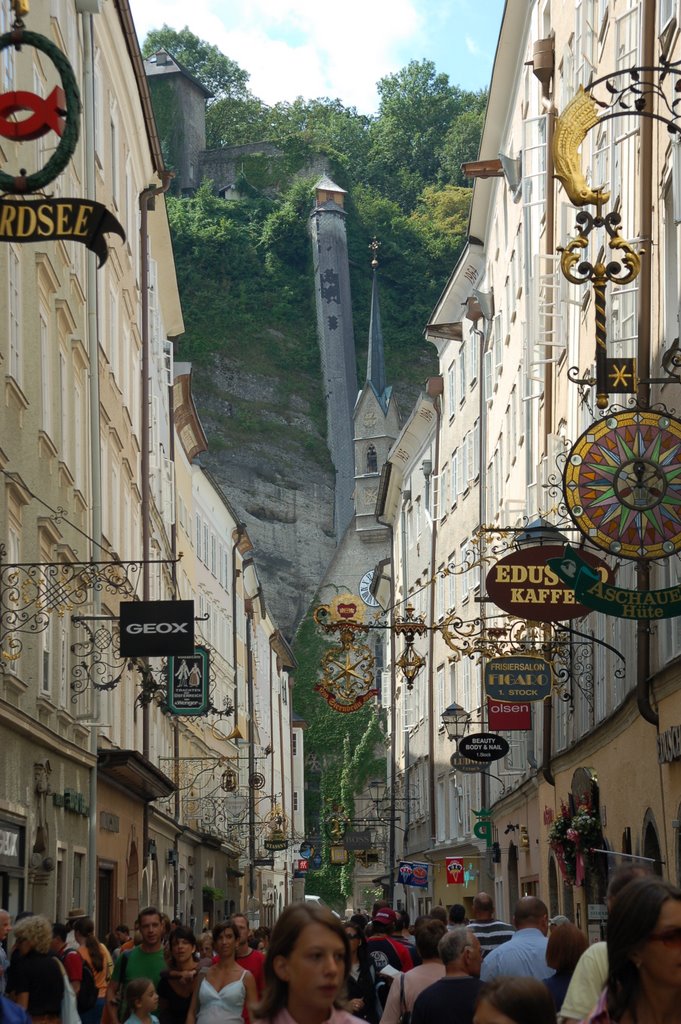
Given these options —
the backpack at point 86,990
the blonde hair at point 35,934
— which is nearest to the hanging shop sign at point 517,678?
the backpack at point 86,990

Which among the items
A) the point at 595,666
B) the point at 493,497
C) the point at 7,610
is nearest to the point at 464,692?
the point at 493,497

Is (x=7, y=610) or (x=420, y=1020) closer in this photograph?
(x=420, y=1020)

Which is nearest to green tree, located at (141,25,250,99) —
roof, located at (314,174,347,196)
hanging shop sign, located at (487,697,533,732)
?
roof, located at (314,174,347,196)

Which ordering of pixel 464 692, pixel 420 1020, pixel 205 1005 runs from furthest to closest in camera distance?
pixel 464 692 < pixel 205 1005 < pixel 420 1020

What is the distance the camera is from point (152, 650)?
65.7 ft

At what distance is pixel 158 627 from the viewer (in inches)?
800

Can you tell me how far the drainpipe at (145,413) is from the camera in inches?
1315

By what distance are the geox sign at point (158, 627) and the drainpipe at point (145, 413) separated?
40.7 feet

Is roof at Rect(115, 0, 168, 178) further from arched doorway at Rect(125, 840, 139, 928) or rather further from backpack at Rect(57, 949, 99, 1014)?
backpack at Rect(57, 949, 99, 1014)

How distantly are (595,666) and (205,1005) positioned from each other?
548 inches

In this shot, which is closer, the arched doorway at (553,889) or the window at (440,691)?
the arched doorway at (553,889)

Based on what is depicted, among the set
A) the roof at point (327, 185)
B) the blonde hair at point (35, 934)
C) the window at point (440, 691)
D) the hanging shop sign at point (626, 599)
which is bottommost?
the blonde hair at point (35, 934)

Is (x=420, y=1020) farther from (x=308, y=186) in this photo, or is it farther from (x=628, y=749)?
(x=308, y=186)

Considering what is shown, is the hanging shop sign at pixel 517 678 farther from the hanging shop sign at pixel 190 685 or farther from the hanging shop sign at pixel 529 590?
the hanging shop sign at pixel 190 685
